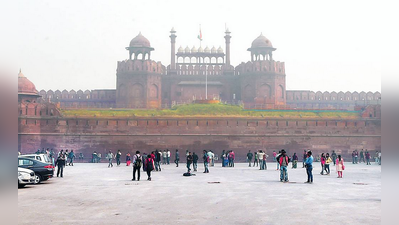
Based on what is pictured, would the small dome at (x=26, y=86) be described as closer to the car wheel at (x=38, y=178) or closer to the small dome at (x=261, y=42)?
the small dome at (x=261, y=42)

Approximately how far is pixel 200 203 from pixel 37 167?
7.28 meters

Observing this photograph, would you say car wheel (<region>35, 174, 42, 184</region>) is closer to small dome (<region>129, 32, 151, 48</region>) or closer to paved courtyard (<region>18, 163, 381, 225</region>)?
paved courtyard (<region>18, 163, 381, 225</region>)

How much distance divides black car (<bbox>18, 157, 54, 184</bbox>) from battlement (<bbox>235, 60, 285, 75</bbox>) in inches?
1375

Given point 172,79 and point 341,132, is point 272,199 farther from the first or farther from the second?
point 172,79

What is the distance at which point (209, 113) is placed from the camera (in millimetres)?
37812

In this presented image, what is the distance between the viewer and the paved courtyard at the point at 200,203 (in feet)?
27.9

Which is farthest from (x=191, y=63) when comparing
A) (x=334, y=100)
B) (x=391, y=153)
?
(x=391, y=153)

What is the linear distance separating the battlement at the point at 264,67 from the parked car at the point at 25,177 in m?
36.0

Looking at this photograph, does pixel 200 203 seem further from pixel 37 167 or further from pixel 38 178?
pixel 37 167

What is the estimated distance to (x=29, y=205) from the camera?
403 inches

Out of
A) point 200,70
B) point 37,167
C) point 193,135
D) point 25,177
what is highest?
point 200,70

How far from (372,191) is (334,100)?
39680 mm

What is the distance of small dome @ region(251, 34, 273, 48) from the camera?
5081 cm

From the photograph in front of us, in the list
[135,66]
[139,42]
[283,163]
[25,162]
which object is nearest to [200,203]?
[283,163]
